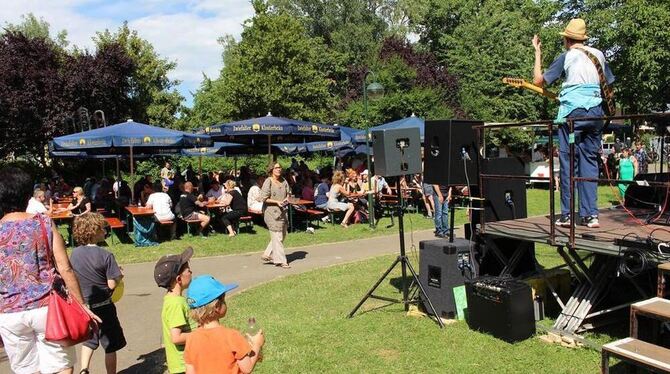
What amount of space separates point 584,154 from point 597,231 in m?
0.80

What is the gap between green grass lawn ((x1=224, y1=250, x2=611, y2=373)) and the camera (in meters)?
5.11

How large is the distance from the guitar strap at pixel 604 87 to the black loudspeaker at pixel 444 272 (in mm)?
2070

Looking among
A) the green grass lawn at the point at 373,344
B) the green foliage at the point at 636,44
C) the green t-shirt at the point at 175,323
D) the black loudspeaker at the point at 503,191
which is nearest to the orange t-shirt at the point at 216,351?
the green t-shirt at the point at 175,323

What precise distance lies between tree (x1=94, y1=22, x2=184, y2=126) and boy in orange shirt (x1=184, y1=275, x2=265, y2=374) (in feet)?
108

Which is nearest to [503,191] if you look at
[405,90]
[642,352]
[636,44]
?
[642,352]

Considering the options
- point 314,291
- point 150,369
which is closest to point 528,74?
point 314,291

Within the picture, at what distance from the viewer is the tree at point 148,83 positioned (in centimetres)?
3547

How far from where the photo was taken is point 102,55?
100 ft

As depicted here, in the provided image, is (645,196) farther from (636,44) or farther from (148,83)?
(148,83)

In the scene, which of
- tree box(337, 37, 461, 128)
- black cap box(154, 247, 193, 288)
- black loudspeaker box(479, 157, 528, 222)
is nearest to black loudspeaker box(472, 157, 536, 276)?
black loudspeaker box(479, 157, 528, 222)

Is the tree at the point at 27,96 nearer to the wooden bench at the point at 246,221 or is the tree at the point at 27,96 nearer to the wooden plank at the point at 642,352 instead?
the wooden bench at the point at 246,221

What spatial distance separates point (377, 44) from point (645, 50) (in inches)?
1110

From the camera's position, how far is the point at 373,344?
575cm

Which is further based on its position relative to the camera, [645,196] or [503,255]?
[645,196]
